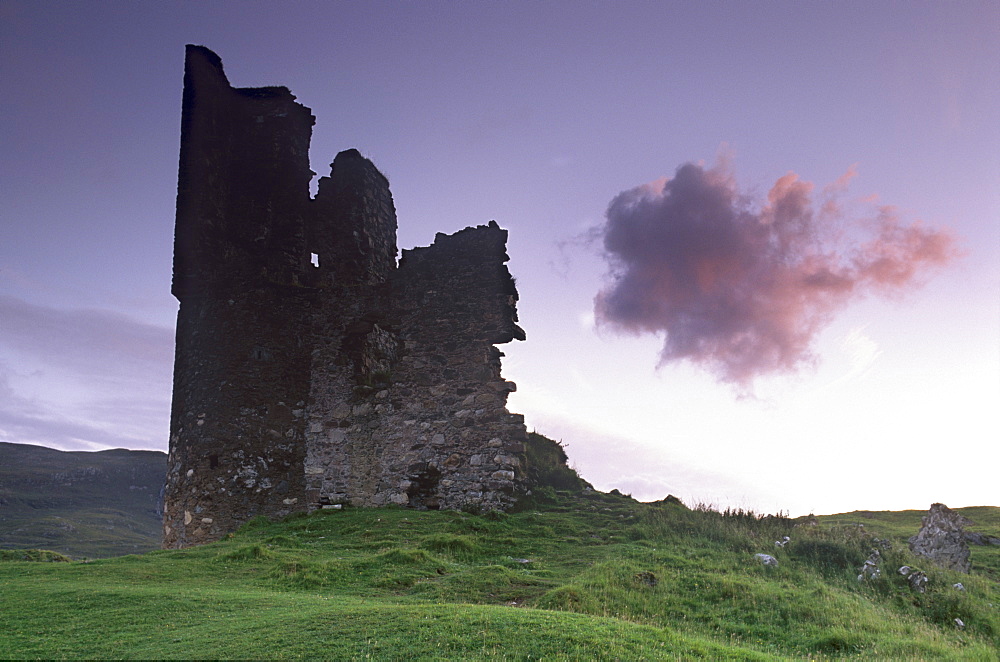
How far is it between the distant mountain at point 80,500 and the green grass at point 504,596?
2566 cm

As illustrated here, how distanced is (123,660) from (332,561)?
5.74 metres

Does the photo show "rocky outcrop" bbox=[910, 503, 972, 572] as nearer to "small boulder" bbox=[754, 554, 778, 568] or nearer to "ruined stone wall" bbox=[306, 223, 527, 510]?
"small boulder" bbox=[754, 554, 778, 568]

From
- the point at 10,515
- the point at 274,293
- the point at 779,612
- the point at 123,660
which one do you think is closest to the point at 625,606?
the point at 779,612

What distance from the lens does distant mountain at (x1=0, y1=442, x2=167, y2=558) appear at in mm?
38281

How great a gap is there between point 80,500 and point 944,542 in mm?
60179

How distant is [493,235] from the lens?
20.1m

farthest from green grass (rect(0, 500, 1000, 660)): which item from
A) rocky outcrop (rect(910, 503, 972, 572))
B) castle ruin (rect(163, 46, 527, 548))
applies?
castle ruin (rect(163, 46, 527, 548))

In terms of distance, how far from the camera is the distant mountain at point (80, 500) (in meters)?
38.3

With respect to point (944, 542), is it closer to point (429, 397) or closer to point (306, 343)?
point (429, 397)

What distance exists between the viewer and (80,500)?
54.8m

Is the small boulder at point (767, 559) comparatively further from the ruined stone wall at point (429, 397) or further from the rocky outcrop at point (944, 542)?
the ruined stone wall at point (429, 397)

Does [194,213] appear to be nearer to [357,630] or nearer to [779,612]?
[357,630]

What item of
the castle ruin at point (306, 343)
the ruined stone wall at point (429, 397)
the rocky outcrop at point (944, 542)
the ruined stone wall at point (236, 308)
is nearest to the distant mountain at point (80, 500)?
the ruined stone wall at point (236, 308)

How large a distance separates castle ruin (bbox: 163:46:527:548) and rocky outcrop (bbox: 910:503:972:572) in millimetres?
9752
